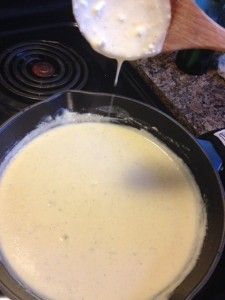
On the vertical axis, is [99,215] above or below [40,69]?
below

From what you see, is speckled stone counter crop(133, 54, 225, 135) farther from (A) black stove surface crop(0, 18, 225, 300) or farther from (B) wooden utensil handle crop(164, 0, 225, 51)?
(B) wooden utensil handle crop(164, 0, 225, 51)

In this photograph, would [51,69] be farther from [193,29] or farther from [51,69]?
[193,29]

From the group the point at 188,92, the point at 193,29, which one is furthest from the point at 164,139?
the point at 193,29

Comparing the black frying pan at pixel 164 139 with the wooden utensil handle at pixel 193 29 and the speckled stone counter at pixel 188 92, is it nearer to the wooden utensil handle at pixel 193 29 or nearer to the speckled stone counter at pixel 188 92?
the speckled stone counter at pixel 188 92

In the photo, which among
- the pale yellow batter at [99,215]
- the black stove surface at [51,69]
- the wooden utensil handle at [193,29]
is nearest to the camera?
the wooden utensil handle at [193,29]

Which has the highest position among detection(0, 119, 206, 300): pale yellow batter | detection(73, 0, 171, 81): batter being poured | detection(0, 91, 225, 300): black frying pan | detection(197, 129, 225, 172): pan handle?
detection(73, 0, 171, 81): batter being poured

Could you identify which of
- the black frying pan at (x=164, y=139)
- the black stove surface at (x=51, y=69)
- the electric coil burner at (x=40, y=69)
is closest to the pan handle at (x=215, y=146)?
the black frying pan at (x=164, y=139)

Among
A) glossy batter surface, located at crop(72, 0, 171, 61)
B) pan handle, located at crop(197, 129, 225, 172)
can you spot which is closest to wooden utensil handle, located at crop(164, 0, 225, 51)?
glossy batter surface, located at crop(72, 0, 171, 61)
